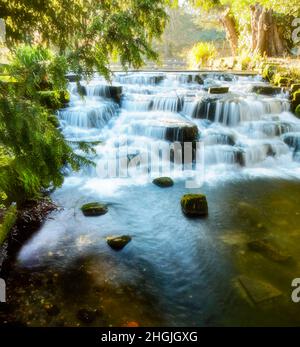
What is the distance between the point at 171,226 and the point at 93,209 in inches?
68.9

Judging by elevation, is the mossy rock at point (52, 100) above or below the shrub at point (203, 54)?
below

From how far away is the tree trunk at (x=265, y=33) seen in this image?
19.3 m

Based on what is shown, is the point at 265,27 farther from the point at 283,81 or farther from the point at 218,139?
the point at 218,139

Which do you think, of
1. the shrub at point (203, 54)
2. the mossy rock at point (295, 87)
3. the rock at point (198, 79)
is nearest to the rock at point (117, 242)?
the mossy rock at point (295, 87)

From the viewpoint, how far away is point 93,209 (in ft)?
22.7

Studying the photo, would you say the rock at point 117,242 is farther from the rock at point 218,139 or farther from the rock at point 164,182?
the rock at point 218,139

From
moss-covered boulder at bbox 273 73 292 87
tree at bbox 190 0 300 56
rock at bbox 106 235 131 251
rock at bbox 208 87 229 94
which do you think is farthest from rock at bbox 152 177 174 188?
tree at bbox 190 0 300 56

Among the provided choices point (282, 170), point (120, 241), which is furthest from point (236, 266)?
point (282, 170)

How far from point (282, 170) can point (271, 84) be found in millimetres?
6345

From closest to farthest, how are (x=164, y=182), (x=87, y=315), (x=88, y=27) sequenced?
(x=88, y=27) → (x=87, y=315) → (x=164, y=182)

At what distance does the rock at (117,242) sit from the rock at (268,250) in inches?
89.4

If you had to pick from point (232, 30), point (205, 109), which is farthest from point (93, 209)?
point (232, 30)

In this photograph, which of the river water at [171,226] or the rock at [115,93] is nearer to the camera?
the river water at [171,226]

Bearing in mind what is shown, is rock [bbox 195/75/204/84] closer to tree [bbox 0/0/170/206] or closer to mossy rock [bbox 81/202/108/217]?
mossy rock [bbox 81/202/108/217]
